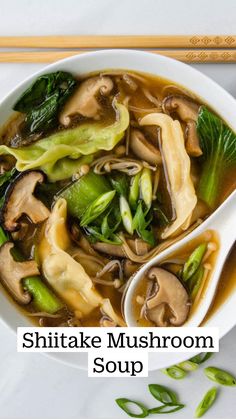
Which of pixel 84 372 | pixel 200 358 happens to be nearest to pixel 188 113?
pixel 200 358

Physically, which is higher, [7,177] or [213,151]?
[213,151]

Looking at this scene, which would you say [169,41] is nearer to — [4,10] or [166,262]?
[4,10]

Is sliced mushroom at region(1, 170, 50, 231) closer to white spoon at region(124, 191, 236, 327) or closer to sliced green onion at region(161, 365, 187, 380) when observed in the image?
white spoon at region(124, 191, 236, 327)

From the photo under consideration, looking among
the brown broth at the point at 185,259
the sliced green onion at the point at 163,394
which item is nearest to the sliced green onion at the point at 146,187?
the brown broth at the point at 185,259

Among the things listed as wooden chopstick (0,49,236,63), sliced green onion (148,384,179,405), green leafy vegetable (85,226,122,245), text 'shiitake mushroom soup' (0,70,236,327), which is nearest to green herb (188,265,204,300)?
text 'shiitake mushroom soup' (0,70,236,327)

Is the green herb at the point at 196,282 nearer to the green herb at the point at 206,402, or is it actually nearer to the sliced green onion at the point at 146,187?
the sliced green onion at the point at 146,187

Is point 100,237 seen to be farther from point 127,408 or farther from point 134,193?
point 127,408

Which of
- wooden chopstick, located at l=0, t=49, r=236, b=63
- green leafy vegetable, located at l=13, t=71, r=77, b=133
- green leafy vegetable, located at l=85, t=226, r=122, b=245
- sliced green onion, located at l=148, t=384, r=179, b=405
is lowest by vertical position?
sliced green onion, located at l=148, t=384, r=179, b=405
